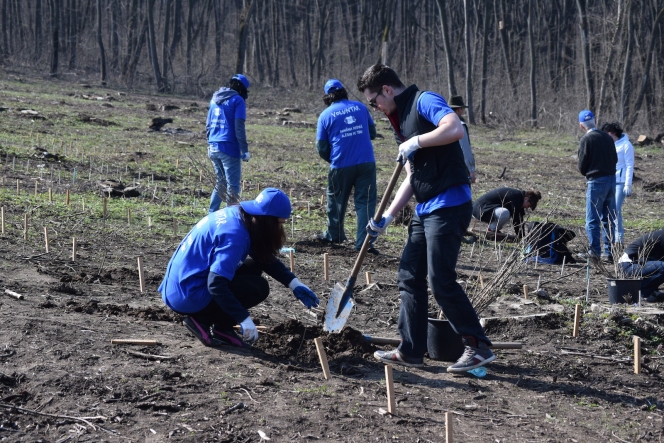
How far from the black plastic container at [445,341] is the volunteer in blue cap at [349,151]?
3623 mm

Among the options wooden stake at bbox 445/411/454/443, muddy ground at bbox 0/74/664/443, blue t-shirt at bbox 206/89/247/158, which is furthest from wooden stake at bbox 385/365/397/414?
blue t-shirt at bbox 206/89/247/158

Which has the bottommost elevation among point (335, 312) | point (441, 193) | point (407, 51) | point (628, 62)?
point (335, 312)

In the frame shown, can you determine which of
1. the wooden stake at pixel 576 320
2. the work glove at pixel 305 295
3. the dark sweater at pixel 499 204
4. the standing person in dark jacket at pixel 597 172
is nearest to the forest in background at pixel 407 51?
the dark sweater at pixel 499 204

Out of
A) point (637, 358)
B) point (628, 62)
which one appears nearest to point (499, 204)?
point (637, 358)

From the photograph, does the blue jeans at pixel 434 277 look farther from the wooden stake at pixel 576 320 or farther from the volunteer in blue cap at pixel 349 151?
the volunteer in blue cap at pixel 349 151

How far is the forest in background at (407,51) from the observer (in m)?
26.8

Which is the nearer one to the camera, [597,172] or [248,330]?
[248,330]

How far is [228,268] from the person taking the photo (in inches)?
178

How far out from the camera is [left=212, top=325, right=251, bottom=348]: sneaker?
4.95 metres

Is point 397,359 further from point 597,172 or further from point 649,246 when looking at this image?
point 597,172

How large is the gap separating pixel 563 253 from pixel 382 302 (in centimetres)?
360

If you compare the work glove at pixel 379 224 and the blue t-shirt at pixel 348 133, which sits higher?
the blue t-shirt at pixel 348 133

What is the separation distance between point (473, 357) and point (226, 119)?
18.1 ft

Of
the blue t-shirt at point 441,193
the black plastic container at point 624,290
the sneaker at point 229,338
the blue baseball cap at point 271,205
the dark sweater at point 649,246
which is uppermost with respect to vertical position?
the blue t-shirt at point 441,193
